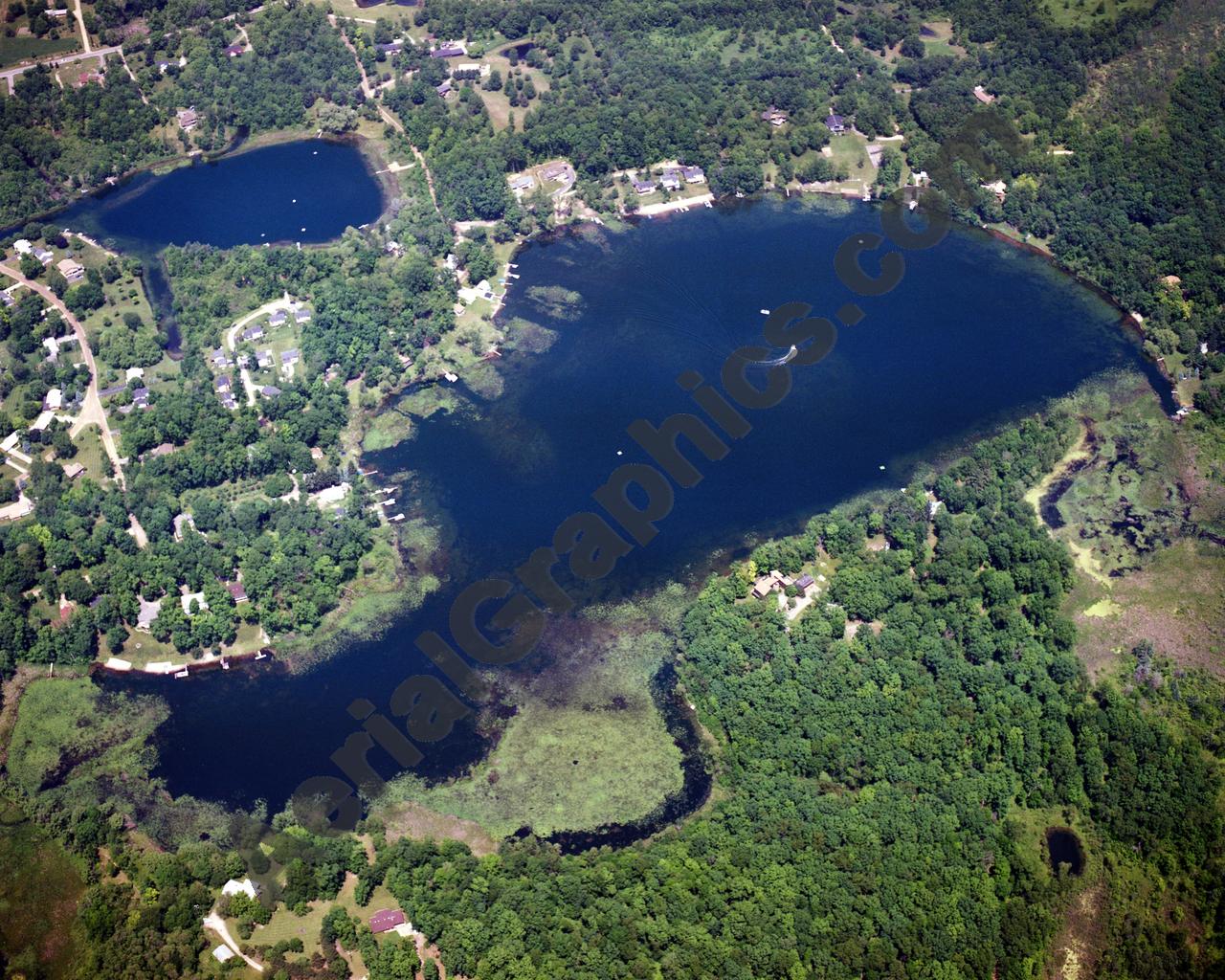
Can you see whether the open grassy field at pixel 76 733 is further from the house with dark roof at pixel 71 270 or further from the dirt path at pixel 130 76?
the dirt path at pixel 130 76

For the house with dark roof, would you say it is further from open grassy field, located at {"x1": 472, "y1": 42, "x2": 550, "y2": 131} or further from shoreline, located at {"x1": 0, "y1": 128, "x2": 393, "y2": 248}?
open grassy field, located at {"x1": 472, "y1": 42, "x2": 550, "y2": 131}

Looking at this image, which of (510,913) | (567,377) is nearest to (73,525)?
(567,377)

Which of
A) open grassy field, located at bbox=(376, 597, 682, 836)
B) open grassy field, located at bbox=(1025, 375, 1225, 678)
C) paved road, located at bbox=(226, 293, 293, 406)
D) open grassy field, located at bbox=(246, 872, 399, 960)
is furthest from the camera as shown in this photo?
paved road, located at bbox=(226, 293, 293, 406)

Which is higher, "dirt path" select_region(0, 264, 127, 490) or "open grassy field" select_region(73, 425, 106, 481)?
"dirt path" select_region(0, 264, 127, 490)

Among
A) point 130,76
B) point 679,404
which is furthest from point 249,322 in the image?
point 130,76

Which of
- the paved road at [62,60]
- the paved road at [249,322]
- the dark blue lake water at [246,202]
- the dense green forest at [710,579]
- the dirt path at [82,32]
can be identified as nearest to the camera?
the dense green forest at [710,579]

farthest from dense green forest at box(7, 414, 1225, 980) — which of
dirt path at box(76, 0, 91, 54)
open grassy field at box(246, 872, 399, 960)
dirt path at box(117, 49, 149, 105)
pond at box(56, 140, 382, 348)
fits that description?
dirt path at box(76, 0, 91, 54)

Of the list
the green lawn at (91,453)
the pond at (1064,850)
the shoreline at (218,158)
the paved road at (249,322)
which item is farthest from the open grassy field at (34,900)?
the shoreline at (218,158)
